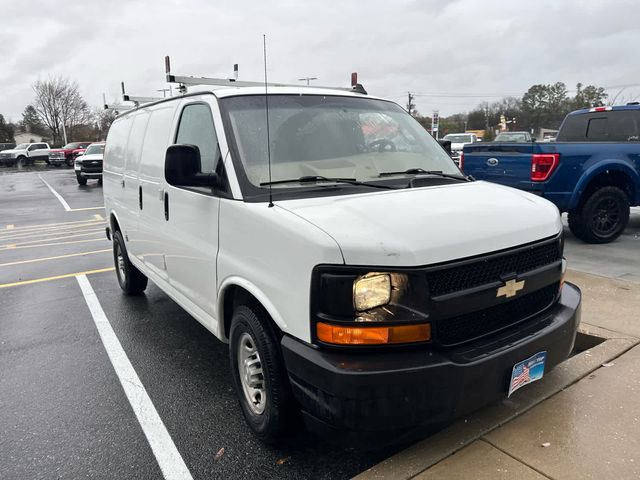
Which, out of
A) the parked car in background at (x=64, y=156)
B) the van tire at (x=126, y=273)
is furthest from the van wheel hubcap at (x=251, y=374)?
the parked car in background at (x=64, y=156)

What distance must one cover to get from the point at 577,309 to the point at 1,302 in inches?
242

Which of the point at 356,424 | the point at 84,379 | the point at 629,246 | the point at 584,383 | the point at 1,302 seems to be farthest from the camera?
the point at 629,246

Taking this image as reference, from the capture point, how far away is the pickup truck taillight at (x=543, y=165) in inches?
275

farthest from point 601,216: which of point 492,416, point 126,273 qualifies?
point 126,273

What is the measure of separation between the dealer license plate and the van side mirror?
1.99 m

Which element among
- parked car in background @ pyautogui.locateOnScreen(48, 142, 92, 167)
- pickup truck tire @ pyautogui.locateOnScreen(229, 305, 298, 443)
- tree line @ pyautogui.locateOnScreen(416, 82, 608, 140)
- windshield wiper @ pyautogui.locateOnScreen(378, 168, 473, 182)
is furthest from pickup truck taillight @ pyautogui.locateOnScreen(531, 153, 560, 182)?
tree line @ pyautogui.locateOnScreen(416, 82, 608, 140)

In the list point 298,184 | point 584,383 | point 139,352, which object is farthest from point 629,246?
point 139,352

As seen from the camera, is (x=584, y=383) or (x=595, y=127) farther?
(x=595, y=127)

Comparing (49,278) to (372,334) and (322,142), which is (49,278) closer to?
(322,142)

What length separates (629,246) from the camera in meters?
7.21

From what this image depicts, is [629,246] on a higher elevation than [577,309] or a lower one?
lower

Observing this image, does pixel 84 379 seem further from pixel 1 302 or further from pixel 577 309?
pixel 577 309

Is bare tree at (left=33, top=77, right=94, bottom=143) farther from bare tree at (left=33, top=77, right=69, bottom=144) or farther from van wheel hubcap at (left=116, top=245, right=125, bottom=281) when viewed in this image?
van wheel hubcap at (left=116, top=245, right=125, bottom=281)

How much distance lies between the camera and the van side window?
128 inches
